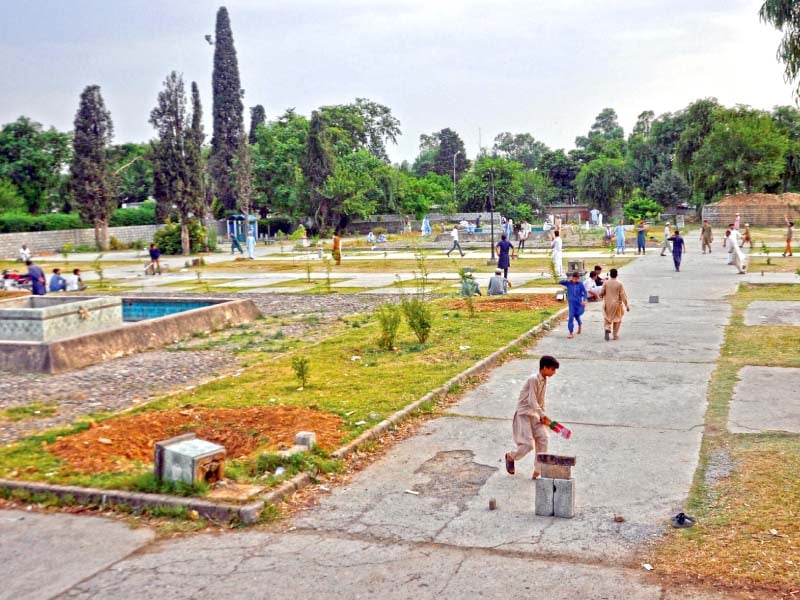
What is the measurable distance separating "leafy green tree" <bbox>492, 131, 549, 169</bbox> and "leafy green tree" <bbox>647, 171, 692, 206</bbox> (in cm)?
6413

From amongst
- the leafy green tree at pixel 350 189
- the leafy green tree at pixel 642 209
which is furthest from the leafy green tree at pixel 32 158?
the leafy green tree at pixel 642 209

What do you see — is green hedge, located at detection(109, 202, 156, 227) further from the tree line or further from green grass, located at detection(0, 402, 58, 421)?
green grass, located at detection(0, 402, 58, 421)

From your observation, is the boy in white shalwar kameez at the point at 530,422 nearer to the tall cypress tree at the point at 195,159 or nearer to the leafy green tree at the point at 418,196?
the tall cypress tree at the point at 195,159

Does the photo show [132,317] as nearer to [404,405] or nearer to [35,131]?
[404,405]

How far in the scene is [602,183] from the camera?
245 feet

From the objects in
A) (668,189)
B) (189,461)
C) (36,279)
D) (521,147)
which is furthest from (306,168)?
(521,147)

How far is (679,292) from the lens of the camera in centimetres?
2298

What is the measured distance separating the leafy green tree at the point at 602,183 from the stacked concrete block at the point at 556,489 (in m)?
69.9

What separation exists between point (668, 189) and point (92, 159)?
1814 inches

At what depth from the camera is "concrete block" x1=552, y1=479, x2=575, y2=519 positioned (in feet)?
23.7

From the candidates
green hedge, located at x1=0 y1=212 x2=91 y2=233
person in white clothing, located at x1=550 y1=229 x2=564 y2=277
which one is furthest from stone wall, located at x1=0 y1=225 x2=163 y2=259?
person in white clothing, located at x1=550 y1=229 x2=564 y2=277

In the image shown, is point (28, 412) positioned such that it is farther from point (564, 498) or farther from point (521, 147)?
point (521, 147)

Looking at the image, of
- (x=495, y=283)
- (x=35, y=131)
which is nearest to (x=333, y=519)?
(x=495, y=283)

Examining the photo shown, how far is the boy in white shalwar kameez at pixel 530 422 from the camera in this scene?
8.30 m
